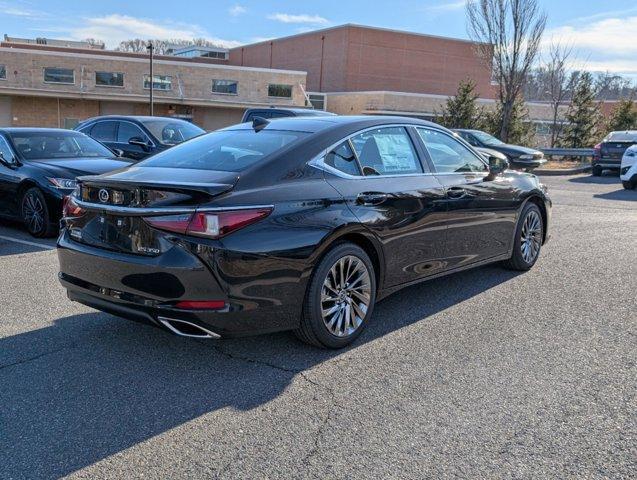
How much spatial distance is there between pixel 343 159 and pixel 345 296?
103 cm

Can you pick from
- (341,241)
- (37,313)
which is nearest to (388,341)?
(341,241)

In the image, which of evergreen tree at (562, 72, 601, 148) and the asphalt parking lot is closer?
the asphalt parking lot

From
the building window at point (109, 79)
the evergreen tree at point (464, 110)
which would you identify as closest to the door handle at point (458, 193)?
the evergreen tree at point (464, 110)

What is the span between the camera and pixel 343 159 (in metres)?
4.43

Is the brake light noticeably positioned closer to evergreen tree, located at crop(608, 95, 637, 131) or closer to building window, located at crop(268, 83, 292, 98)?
evergreen tree, located at crop(608, 95, 637, 131)

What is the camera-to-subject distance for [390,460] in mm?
2871

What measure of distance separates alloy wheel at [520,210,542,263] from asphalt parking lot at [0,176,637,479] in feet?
3.34

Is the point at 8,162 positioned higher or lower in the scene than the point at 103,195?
lower

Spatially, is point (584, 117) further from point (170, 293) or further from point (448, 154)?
point (170, 293)

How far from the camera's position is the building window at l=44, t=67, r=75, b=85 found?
40219 millimetres

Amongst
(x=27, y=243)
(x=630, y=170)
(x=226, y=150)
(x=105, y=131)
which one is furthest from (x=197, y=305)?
(x=630, y=170)

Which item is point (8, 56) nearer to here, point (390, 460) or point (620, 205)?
point (620, 205)

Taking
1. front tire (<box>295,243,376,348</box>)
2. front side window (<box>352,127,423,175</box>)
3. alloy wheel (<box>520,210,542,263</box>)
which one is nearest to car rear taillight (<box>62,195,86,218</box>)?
front tire (<box>295,243,376,348</box>)

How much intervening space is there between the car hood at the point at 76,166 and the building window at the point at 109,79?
119ft
